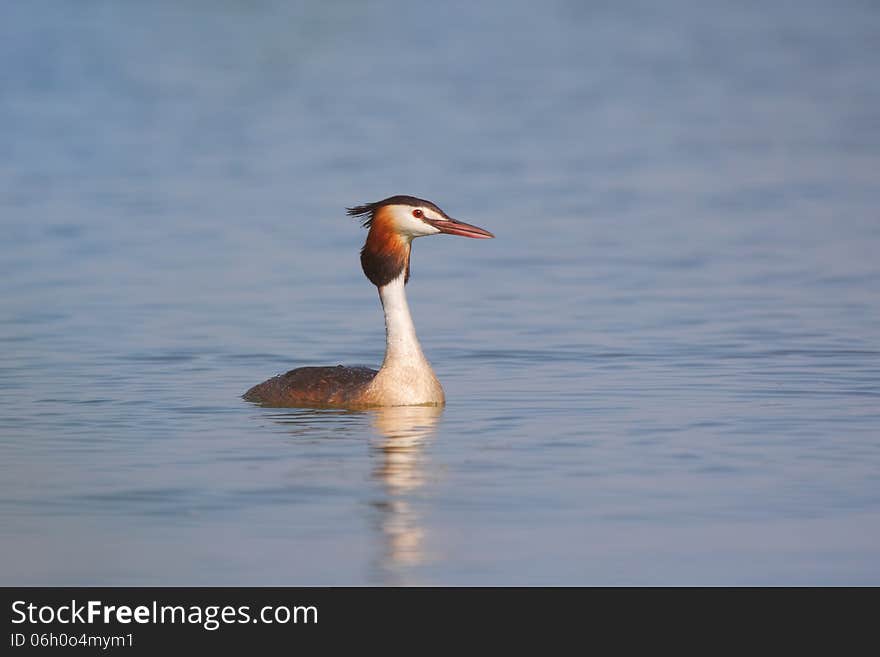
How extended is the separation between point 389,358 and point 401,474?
10.7 ft

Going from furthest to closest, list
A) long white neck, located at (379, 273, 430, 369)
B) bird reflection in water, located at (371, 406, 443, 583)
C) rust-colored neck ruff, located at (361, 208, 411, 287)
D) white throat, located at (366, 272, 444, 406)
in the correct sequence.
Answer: rust-colored neck ruff, located at (361, 208, 411, 287)
long white neck, located at (379, 273, 430, 369)
white throat, located at (366, 272, 444, 406)
bird reflection in water, located at (371, 406, 443, 583)

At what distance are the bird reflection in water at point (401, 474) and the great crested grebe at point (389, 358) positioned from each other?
140 mm

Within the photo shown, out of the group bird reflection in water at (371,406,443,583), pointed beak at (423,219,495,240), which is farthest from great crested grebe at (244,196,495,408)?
bird reflection in water at (371,406,443,583)

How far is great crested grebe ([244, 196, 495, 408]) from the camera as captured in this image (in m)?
15.7

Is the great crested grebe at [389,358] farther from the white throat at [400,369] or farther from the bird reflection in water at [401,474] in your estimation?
the bird reflection in water at [401,474]

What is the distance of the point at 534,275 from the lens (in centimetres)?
2348

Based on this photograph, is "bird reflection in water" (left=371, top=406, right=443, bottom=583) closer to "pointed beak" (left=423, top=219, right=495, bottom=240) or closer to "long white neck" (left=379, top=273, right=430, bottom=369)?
"long white neck" (left=379, top=273, right=430, bottom=369)

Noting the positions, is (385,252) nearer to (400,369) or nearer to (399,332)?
(399,332)

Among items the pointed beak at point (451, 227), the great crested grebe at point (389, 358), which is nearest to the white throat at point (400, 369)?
the great crested grebe at point (389, 358)

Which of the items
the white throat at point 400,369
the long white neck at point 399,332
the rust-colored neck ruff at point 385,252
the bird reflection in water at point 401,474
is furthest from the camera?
the rust-colored neck ruff at point 385,252

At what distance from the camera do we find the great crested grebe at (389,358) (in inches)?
617

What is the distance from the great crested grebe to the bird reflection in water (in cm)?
14

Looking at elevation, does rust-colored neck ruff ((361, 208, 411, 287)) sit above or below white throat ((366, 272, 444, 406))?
above

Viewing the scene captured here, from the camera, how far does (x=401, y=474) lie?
12688 millimetres
